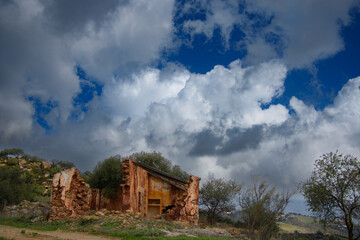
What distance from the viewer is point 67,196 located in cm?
2423

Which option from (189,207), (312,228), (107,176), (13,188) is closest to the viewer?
(189,207)

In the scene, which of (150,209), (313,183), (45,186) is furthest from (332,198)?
(45,186)

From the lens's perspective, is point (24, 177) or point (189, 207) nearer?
point (189, 207)

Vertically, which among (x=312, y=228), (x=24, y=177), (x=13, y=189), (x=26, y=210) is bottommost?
(x=312, y=228)

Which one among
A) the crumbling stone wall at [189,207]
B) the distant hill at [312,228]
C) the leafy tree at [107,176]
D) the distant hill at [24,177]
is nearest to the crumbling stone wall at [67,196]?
the leafy tree at [107,176]

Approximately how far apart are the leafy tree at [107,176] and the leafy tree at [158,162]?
945 cm

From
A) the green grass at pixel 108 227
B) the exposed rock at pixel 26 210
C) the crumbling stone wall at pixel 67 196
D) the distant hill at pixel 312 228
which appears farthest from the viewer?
the exposed rock at pixel 26 210

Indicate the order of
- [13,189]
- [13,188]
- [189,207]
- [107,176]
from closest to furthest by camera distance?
[189,207], [107,176], [13,189], [13,188]

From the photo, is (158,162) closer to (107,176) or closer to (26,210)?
(107,176)

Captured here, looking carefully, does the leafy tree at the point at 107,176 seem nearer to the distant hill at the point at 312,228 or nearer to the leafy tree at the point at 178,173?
the leafy tree at the point at 178,173

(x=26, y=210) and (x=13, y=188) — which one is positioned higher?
(x=13, y=188)

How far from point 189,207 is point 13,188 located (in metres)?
27.9

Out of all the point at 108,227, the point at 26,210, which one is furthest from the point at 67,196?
the point at 26,210

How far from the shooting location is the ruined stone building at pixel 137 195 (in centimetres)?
2411
